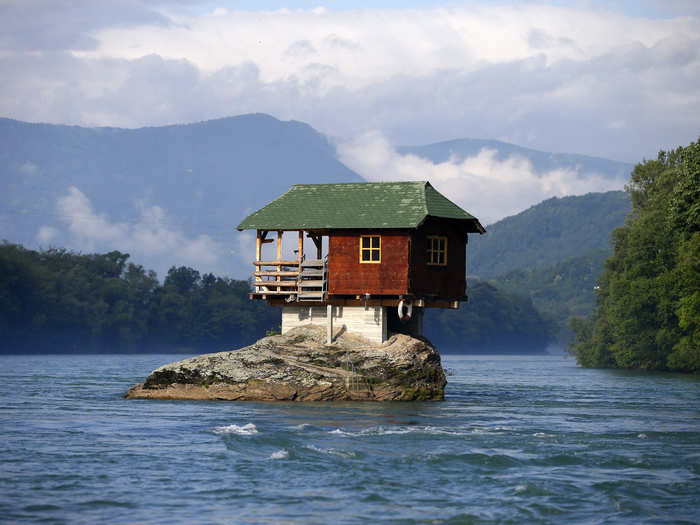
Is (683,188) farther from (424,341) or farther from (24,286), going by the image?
(24,286)

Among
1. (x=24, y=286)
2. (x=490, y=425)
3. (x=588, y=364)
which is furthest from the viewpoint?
(x=24, y=286)

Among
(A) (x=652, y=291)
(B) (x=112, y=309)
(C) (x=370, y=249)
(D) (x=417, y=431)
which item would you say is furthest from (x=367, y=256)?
(B) (x=112, y=309)

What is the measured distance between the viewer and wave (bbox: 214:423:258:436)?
2903 centimetres

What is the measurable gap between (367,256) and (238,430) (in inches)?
540

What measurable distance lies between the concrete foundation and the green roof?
3.48 m

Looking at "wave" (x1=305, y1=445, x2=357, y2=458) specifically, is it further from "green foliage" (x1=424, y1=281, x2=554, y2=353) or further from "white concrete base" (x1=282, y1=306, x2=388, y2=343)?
"green foliage" (x1=424, y1=281, x2=554, y2=353)

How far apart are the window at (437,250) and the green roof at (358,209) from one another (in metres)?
1.21

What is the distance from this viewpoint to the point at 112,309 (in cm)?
14512

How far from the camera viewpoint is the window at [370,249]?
41375mm

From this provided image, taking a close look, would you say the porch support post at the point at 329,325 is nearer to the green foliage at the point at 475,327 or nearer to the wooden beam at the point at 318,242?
the wooden beam at the point at 318,242

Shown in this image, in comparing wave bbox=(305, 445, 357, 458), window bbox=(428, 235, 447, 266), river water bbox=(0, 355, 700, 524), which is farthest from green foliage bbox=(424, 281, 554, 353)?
wave bbox=(305, 445, 357, 458)

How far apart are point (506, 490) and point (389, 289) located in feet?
65.0

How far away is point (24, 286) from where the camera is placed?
13038 centimetres

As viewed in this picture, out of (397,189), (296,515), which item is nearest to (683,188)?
(397,189)
